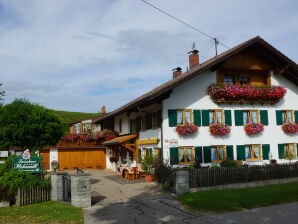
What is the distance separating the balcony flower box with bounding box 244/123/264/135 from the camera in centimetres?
2402

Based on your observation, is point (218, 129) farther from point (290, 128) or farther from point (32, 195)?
point (32, 195)

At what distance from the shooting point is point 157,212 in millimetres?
13508

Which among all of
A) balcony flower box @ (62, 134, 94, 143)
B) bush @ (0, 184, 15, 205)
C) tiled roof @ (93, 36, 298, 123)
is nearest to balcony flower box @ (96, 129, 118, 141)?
balcony flower box @ (62, 134, 94, 143)

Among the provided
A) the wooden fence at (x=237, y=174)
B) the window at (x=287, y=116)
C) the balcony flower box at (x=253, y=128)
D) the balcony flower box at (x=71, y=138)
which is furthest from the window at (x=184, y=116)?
the balcony flower box at (x=71, y=138)

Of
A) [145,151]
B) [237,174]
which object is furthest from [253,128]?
[145,151]

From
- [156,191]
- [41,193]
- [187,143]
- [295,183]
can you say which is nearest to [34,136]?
[41,193]

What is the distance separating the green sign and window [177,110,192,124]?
9.21m

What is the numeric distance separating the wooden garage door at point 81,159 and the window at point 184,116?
1290 cm

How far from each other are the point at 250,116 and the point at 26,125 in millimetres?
13401

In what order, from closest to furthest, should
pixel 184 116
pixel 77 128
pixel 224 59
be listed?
pixel 184 116 < pixel 224 59 < pixel 77 128

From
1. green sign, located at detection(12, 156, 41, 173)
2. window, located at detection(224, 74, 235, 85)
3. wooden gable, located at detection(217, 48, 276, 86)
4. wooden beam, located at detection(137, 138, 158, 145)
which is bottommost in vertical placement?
green sign, located at detection(12, 156, 41, 173)

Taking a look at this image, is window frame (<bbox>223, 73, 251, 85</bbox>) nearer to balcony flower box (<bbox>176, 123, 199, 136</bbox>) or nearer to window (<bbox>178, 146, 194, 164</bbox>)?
balcony flower box (<bbox>176, 123, 199, 136</bbox>)

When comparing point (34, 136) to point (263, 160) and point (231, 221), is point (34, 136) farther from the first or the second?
point (263, 160)

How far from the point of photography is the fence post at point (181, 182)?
16.8m
